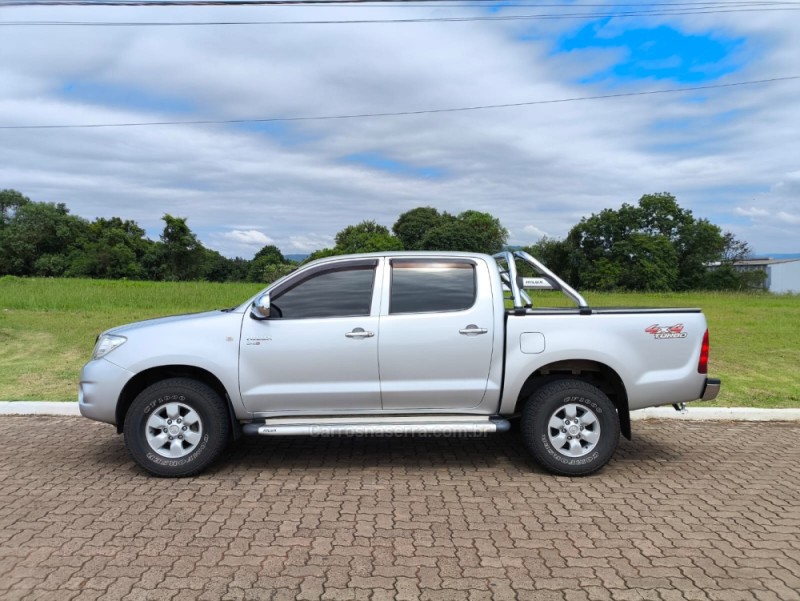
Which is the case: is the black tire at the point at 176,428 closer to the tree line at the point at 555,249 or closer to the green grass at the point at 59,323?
the green grass at the point at 59,323

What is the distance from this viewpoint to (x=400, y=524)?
Result: 4301 mm

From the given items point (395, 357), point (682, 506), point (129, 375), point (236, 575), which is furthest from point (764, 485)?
point (129, 375)

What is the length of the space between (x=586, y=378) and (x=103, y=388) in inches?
160

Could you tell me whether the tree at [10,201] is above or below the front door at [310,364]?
above

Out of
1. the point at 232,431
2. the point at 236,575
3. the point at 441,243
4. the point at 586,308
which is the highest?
the point at 441,243

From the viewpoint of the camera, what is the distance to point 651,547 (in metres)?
3.96

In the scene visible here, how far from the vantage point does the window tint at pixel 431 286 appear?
17.4 feet

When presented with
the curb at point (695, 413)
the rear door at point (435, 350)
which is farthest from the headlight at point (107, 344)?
the curb at point (695, 413)

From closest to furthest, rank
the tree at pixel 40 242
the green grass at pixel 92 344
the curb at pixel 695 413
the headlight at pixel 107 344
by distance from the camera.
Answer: the headlight at pixel 107 344 → the curb at pixel 695 413 → the green grass at pixel 92 344 → the tree at pixel 40 242

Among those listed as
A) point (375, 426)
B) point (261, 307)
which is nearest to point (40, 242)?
point (261, 307)

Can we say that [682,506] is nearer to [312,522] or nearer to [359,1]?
[312,522]

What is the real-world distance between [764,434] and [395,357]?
4393mm

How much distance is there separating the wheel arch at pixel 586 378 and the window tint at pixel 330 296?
1575mm

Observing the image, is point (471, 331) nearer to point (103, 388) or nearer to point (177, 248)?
point (103, 388)
